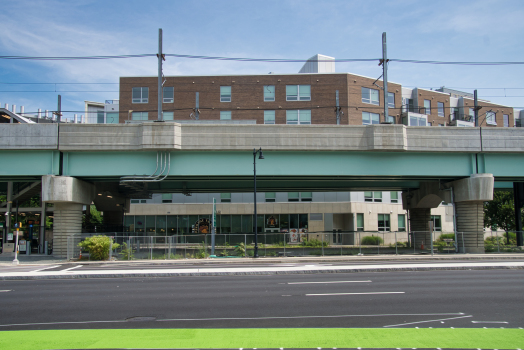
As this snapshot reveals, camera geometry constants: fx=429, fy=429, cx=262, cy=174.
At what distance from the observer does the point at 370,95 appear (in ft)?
176

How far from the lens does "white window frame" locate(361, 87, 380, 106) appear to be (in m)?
53.3

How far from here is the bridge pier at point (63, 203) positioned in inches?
1044

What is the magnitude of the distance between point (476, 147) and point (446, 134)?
7.34ft

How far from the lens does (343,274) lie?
1795 centimetres

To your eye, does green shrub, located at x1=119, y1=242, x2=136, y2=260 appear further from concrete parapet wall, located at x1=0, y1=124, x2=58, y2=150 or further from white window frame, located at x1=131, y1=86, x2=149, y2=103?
white window frame, located at x1=131, y1=86, x2=149, y2=103

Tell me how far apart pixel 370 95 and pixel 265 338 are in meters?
49.3

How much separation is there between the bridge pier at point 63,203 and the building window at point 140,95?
83.9 ft

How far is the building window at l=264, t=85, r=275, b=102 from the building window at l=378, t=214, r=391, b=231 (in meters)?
19.8

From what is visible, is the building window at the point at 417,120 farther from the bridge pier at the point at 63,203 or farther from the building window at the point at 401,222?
the bridge pier at the point at 63,203

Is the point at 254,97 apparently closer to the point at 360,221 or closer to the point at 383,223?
the point at 360,221

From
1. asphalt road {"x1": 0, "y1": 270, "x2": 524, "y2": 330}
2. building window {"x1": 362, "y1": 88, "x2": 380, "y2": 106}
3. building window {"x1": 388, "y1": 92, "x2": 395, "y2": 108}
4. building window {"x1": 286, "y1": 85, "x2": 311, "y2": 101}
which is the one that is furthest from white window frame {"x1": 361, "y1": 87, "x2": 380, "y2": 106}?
asphalt road {"x1": 0, "y1": 270, "x2": 524, "y2": 330}

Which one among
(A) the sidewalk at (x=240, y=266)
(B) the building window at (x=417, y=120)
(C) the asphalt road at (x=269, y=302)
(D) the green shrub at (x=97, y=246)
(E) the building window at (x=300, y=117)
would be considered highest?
(B) the building window at (x=417, y=120)

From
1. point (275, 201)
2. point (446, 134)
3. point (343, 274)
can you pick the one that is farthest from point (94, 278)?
point (275, 201)

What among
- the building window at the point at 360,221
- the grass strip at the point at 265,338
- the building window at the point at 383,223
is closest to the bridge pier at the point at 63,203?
the grass strip at the point at 265,338
